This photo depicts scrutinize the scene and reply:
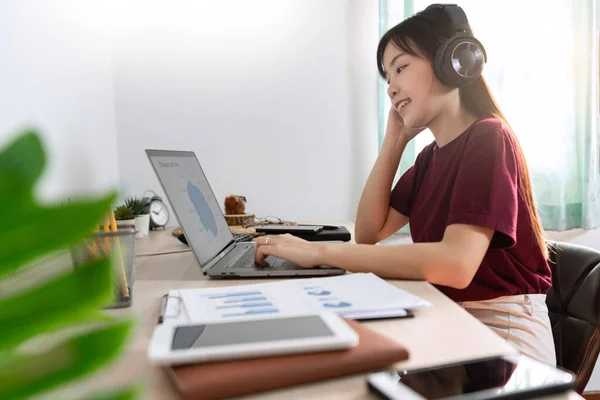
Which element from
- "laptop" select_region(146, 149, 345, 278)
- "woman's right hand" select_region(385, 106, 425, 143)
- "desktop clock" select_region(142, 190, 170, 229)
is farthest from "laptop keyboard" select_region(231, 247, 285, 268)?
"desktop clock" select_region(142, 190, 170, 229)

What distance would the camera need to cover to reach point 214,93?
2.08 m

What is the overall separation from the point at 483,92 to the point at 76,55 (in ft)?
3.46

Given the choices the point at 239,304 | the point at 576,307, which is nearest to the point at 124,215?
the point at 239,304

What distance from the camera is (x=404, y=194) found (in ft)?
4.75

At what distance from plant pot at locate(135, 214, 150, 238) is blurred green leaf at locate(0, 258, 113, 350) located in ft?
4.92

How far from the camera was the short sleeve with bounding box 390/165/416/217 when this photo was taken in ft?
4.71

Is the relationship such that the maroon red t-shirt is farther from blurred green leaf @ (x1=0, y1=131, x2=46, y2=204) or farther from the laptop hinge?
blurred green leaf @ (x1=0, y1=131, x2=46, y2=204)

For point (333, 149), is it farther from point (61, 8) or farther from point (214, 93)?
point (61, 8)

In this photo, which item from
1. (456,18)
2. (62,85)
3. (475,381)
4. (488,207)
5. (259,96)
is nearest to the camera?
(475,381)

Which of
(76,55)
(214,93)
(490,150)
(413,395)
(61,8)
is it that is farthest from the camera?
(214,93)

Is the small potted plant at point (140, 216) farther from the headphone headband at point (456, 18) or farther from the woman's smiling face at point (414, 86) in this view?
the headphone headband at point (456, 18)

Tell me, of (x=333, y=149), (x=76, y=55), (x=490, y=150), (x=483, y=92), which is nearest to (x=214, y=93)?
(x=333, y=149)

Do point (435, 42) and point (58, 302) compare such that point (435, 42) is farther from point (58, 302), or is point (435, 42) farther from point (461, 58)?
point (58, 302)

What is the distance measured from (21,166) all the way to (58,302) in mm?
29
